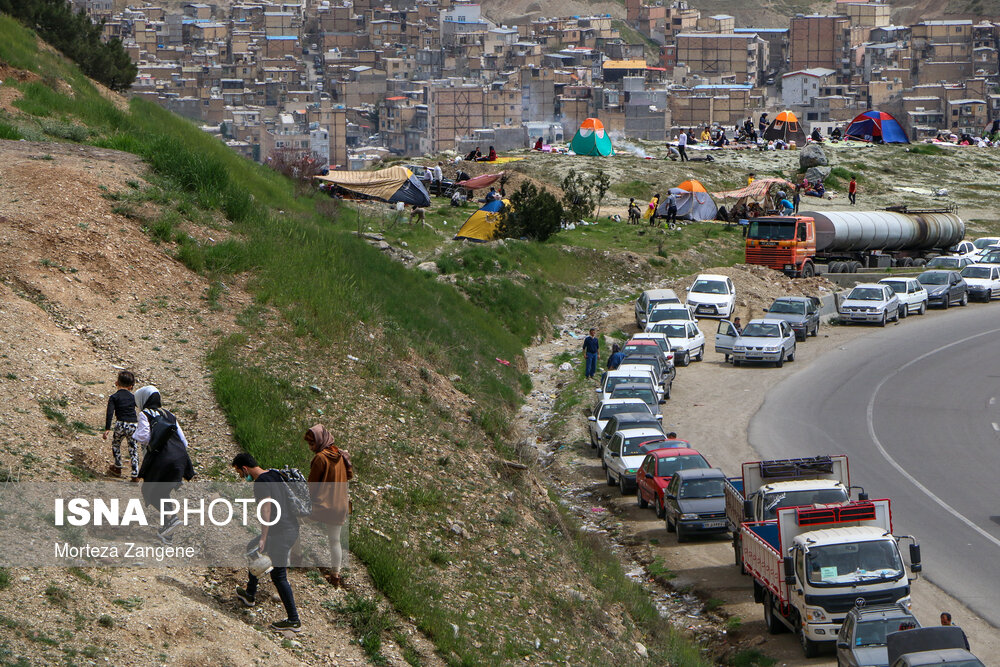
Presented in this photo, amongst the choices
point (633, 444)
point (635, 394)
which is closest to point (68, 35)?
point (635, 394)

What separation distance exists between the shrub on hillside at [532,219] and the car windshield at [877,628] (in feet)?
111

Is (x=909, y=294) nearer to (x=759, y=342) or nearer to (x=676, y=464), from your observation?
(x=759, y=342)

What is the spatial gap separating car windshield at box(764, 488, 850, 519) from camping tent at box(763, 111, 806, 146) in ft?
210

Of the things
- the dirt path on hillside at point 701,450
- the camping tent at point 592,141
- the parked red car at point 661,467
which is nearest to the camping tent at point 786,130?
the camping tent at point 592,141

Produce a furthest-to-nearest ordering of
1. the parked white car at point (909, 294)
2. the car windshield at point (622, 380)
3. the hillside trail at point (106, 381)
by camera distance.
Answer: the parked white car at point (909, 294) → the car windshield at point (622, 380) → the hillside trail at point (106, 381)

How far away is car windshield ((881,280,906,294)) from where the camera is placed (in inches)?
1743

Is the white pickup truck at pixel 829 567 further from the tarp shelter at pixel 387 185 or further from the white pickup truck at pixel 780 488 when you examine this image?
the tarp shelter at pixel 387 185

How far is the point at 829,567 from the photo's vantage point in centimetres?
1538

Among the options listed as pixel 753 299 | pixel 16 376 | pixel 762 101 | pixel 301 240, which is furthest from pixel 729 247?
pixel 762 101

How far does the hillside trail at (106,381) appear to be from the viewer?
10.7m

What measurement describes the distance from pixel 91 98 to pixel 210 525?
61.6 ft

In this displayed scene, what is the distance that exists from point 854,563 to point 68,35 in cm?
2726

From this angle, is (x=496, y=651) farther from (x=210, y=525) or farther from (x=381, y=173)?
(x=381, y=173)

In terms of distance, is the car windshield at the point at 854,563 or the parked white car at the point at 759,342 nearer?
the car windshield at the point at 854,563
